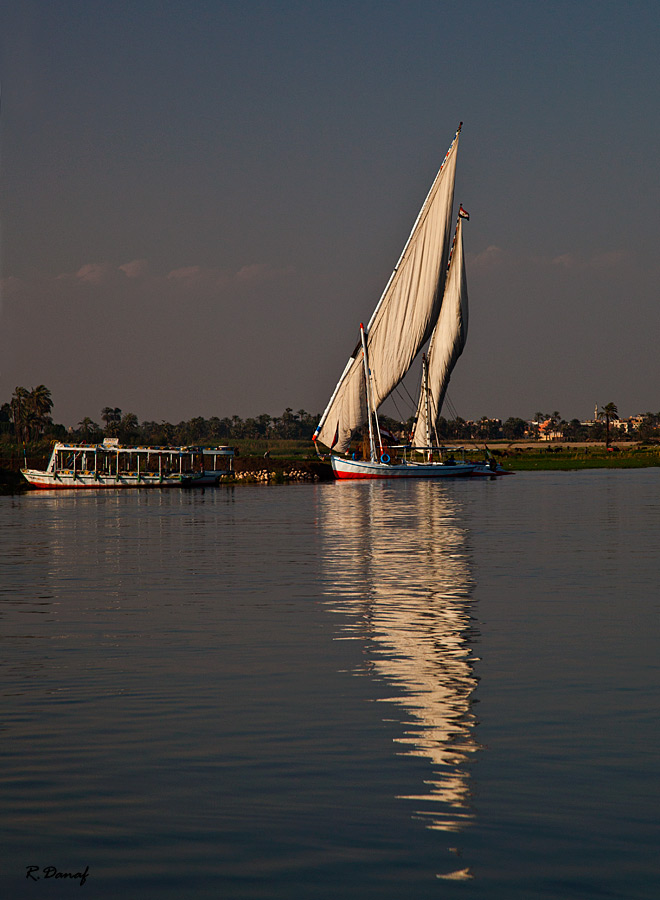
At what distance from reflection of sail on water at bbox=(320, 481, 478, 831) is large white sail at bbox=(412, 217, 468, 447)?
260ft

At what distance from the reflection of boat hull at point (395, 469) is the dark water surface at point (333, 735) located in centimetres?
9116

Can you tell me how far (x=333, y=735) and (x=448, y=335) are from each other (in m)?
114

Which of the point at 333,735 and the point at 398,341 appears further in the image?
the point at 398,341

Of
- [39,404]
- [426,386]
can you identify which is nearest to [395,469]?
[426,386]

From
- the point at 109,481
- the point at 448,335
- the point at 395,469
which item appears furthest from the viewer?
the point at 448,335

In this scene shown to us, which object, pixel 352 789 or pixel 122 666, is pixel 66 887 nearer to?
pixel 352 789

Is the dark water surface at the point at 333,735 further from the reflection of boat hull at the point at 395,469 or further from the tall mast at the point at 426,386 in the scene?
the tall mast at the point at 426,386

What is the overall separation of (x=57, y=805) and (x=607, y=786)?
181 inches

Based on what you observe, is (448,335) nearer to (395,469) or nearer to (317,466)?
(395,469)

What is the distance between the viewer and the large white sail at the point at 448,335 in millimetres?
123062
